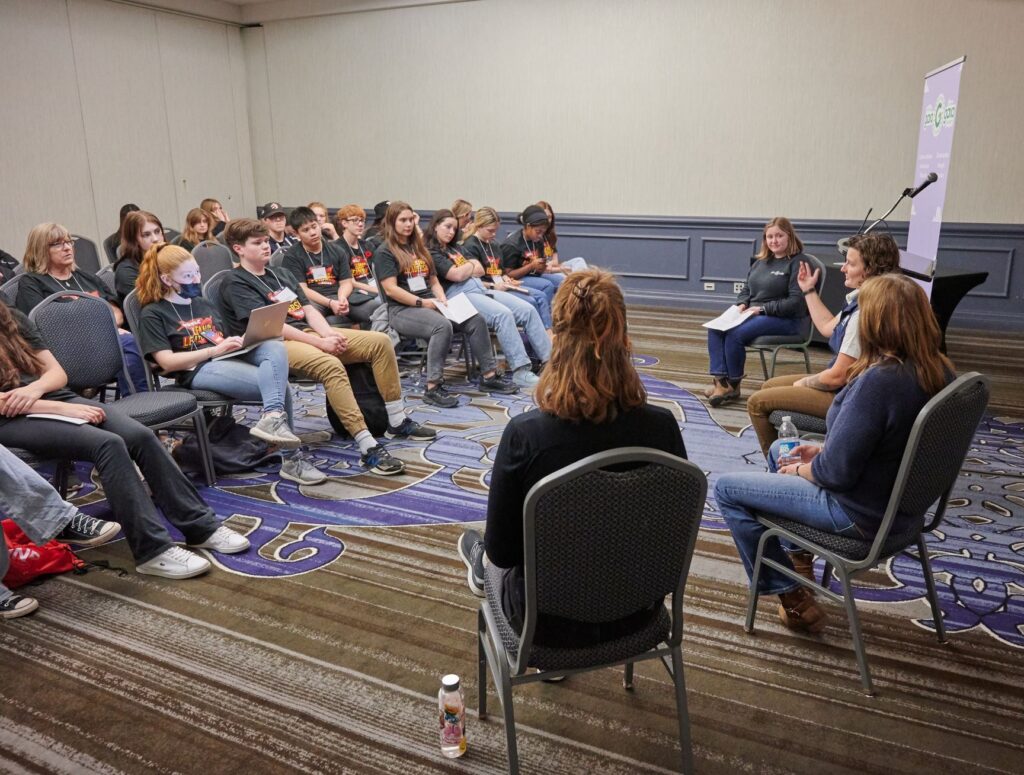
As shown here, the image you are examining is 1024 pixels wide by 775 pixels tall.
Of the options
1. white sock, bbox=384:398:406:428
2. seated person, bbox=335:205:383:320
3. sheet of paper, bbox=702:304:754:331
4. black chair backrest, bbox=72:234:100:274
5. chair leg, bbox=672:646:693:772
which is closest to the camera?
chair leg, bbox=672:646:693:772

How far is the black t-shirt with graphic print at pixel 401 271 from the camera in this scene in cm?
512

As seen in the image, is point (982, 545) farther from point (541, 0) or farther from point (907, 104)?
point (541, 0)

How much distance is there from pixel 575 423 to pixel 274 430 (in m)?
2.40

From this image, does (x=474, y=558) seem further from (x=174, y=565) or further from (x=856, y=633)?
(x=174, y=565)

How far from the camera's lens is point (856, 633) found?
2.20 m

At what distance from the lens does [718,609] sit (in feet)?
8.82

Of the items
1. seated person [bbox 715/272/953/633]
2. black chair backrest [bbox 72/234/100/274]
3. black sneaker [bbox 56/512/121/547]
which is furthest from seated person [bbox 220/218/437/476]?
black chair backrest [bbox 72/234/100/274]

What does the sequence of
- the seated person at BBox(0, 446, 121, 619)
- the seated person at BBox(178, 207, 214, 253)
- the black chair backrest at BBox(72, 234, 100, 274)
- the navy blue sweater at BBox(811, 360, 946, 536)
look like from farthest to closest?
the black chair backrest at BBox(72, 234, 100, 274), the seated person at BBox(178, 207, 214, 253), the seated person at BBox(0, 446, 121, 619), the navy blue sweater at BBox(811, 360, 946, 536)

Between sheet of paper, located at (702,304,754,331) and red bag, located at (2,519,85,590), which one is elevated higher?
sheet of paper, located at (702,304,754,331)

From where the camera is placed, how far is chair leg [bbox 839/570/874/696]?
7.19 feet

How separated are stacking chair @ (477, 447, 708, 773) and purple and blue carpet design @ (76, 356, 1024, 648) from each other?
1.37 m

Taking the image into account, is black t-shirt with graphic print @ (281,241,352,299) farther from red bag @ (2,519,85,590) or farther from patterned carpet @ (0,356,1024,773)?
red bag @ (2,519,85,590)

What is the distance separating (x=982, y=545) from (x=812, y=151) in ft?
16.9

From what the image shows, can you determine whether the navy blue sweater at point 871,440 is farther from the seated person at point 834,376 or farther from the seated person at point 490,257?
the seated person at point 490,257
